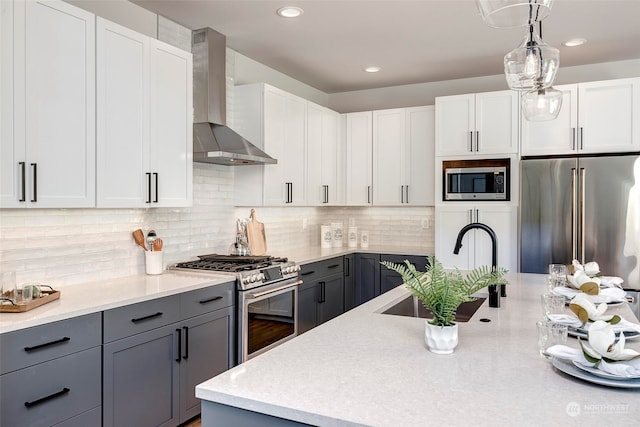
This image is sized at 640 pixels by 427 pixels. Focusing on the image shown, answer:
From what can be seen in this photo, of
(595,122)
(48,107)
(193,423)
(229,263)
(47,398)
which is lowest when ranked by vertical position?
(193,423)

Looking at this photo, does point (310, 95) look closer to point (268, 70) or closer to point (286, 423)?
point (268, 70)

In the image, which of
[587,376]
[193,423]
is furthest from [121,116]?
[587,376]

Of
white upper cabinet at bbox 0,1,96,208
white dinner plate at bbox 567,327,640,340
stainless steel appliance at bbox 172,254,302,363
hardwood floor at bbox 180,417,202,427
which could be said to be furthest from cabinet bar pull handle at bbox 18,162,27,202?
white dinner plate at bbox 567,327,640,340

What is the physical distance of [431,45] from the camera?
13.2ft

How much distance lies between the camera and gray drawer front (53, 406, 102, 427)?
2166 mm

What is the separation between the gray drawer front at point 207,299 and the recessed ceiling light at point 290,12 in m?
1.87

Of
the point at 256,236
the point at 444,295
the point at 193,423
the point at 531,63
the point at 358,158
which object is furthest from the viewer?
the point at 358,158

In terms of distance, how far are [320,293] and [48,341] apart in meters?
2.59

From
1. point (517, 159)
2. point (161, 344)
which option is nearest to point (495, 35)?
point (517, 159)

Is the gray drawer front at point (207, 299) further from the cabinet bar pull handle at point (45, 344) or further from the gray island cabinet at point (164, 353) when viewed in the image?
the cabinet bar pull handle at point (45, 344)

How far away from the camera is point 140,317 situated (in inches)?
98.6

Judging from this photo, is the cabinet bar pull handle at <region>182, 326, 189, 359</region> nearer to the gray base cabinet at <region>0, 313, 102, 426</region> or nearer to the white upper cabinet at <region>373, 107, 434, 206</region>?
the gray base cabinet at <region>0, 313, 102, 426</region>

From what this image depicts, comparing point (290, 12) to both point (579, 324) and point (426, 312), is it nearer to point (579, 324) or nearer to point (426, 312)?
point (426, 312)

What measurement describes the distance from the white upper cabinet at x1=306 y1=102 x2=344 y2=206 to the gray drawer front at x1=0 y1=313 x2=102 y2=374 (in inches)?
109
